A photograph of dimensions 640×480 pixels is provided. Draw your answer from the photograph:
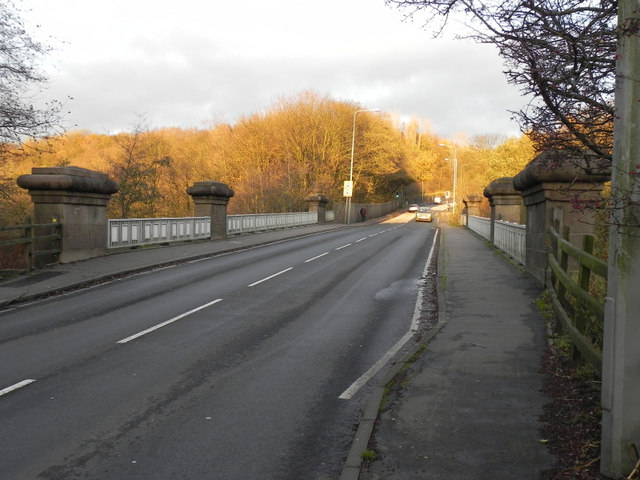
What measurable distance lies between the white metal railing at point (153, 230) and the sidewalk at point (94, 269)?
1.29 feet

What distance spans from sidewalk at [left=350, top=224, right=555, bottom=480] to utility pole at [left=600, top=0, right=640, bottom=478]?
0.62m

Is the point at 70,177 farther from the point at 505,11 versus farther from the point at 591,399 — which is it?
the point at 591,399

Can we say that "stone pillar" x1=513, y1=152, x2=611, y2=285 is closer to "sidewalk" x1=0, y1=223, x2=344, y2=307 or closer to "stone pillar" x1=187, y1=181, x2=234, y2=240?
"sidewalk" x1=0, y1=223, x2=344, y2=307

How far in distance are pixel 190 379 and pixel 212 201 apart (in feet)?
68.1

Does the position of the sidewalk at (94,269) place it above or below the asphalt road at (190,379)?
above

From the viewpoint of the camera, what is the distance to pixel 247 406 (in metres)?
5.21

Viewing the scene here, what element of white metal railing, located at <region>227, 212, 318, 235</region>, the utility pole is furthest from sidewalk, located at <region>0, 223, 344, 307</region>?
the utility pole

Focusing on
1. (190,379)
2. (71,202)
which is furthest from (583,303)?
(71,202)

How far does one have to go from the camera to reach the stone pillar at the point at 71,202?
49.6ft

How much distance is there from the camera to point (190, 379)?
6.01 metres

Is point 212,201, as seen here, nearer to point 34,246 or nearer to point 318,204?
point 34,246

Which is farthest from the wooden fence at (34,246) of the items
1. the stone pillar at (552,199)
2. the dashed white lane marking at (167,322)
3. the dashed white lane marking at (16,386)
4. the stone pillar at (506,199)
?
the stone pillar at (506,199)

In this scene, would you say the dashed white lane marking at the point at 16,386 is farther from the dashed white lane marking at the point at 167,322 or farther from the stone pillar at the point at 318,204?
the stone pillar at the point at 318,204

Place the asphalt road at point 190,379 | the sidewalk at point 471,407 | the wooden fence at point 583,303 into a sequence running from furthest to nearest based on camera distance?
1. the wooden fence at point 583,303
2. the asphalt road at point 190,379
3. the sidewalk at point 471,407
